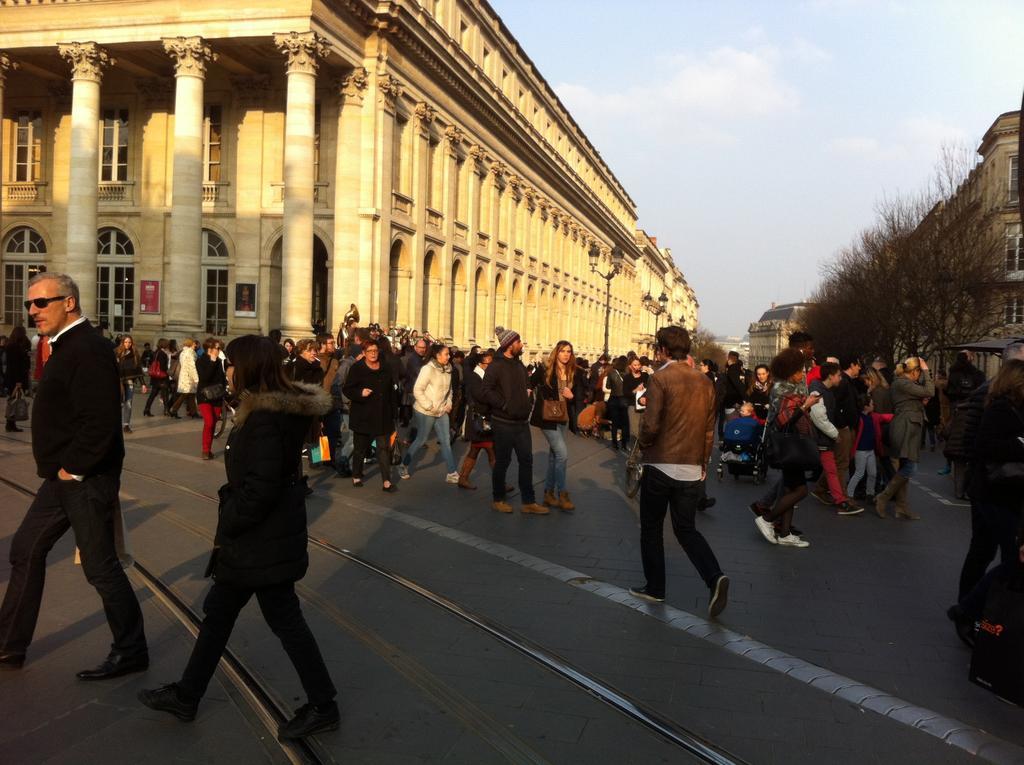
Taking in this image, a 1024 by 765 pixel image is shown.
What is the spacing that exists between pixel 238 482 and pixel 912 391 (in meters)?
9.62

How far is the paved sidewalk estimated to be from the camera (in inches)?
175

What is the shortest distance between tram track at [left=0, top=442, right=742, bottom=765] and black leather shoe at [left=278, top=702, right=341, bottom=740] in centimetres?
15

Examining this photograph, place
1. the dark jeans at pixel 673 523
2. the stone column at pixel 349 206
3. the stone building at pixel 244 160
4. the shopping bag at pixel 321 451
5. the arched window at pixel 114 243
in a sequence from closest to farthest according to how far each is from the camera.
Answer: the dark jeans at pixel 673 523 → the shopping bag at pixel 321 451 → the stone building at pixel 244 160 → the stone column at pixel 349 206 → the arched window at pixel 114 243

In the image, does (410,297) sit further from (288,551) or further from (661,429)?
(288,551)

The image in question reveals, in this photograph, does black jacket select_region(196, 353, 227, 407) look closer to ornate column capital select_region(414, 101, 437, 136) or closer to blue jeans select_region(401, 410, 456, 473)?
blue jeans select_region(401, 410, 456, 473)

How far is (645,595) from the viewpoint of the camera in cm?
679

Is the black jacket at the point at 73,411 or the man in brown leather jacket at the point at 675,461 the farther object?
the man in brown leather jacket at the point at 675,461

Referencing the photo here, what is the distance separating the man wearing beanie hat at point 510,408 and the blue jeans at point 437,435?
254 cm

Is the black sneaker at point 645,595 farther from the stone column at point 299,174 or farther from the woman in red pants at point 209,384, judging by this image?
the stone column at point 299,174

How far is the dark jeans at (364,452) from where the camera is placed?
1160 cm

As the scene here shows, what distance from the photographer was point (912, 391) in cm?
1155

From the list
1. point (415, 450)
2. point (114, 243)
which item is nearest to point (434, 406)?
point (415, 450)

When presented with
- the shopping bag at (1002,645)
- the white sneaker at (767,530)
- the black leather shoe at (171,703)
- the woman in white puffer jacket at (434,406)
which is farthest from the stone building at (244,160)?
the shopping bag at (1002,645)

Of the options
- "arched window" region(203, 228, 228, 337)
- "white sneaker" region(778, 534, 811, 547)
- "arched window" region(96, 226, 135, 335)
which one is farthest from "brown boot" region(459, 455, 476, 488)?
"arched window" region(96, 226, 135, 335)
